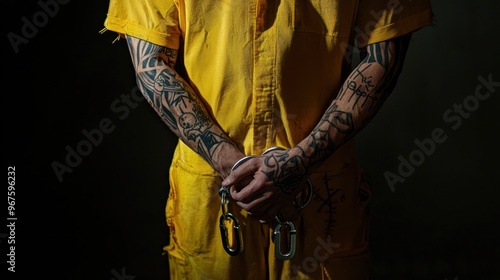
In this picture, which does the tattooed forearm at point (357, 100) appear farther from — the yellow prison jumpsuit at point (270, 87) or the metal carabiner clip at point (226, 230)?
the metal carabiner clip at point (226, 230)

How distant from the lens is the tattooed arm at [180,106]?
4.17 ft

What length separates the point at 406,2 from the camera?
1294mm

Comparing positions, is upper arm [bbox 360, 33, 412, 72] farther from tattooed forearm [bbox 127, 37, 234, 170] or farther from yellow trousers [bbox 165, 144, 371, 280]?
tattooed forearm [bbox 127, 37, 234, 170]

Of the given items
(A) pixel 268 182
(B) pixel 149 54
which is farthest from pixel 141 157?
(A) pixel 268 182

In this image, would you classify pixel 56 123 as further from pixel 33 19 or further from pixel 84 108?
pixel 33 19

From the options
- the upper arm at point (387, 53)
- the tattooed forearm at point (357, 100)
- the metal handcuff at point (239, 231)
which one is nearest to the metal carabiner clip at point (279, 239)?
the metal handcuff at point (239, 231)

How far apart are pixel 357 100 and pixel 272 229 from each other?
282mm

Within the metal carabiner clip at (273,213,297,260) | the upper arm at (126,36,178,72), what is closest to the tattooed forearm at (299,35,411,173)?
the metal carabiner clip at (273,213,297,260)

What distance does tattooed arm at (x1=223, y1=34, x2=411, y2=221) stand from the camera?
1.25 m

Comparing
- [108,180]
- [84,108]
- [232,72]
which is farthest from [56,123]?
[232,72]

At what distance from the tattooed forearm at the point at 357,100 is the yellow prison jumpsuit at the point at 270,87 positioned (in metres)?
0.03

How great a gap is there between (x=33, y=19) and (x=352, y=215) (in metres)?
1.18

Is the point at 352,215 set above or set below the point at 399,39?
below

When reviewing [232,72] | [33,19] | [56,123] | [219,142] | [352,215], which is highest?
[33,19]
